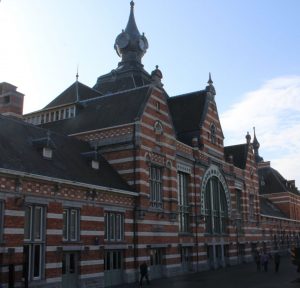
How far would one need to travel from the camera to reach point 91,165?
91.0ft

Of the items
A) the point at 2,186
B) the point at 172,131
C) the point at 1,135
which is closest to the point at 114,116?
the point at 172,131

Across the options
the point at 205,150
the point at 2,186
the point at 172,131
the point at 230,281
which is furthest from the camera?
the point at 205,150

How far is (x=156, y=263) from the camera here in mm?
30547

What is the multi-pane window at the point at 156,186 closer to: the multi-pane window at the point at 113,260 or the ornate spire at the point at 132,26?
the multi-pane window at the point at 113,260

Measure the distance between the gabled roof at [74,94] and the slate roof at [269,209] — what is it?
94.1 ft

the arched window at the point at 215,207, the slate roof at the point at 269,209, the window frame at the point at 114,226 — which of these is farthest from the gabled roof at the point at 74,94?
the slate roof at the point at 269,209

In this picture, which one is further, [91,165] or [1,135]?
[91,165]

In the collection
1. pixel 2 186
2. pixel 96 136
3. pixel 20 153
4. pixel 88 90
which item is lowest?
pixel 2 186

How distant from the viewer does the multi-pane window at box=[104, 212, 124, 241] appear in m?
26.4

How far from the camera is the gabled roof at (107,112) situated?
103 ft

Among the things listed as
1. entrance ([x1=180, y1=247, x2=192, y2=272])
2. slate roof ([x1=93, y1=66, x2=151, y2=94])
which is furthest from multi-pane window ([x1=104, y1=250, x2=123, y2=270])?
slate roof ([x1=93, y1=66, x2=151, y2=94])

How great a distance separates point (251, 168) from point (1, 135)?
1361 inches

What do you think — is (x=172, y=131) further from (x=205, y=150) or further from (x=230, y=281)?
(x=230, y=281)

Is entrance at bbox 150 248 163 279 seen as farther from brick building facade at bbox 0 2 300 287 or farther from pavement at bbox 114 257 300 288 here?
pavement at bbox 114 257 300 288
